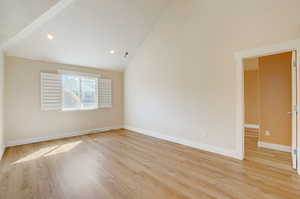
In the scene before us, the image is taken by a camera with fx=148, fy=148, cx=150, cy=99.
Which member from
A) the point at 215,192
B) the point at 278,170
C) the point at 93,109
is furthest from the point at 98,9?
the point at 278,170

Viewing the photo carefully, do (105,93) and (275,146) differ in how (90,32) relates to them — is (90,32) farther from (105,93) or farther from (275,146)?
(275,146)

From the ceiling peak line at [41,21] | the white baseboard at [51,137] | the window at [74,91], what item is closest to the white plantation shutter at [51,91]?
the window at [74,91]

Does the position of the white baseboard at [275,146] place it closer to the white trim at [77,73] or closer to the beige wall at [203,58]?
the beige wall at [203,58]

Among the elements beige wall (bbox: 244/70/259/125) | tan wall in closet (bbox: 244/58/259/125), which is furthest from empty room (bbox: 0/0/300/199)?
beige wall (bbox: 244/70/259/125)

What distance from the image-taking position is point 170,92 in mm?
4301

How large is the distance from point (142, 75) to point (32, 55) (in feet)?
10.5

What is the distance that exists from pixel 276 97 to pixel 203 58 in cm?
195

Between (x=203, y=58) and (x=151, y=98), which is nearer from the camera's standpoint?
(x=203, y=58)

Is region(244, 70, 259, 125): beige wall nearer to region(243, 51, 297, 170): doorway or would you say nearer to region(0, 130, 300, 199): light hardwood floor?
region(243, 51, 297, 170): doorway

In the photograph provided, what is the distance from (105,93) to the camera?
5672mm

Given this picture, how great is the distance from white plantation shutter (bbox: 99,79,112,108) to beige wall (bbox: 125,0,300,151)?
1527 mm

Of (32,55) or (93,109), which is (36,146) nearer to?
(93,109)

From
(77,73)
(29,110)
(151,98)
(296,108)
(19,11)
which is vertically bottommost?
(29,110)

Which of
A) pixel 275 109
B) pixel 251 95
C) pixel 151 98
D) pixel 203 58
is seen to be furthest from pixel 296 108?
pixel 251 95
